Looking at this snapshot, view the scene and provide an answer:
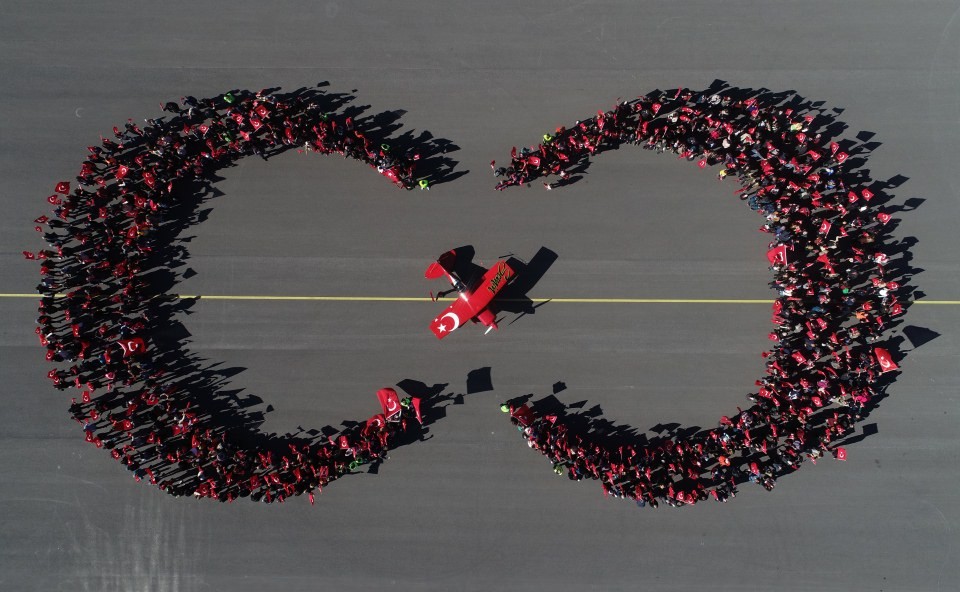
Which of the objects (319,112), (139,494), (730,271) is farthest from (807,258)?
(139,494)

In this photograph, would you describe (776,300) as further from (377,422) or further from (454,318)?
(377,422)

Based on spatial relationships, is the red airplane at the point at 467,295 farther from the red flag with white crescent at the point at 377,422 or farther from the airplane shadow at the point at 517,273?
the red flag with white crescent at the point at 377,422

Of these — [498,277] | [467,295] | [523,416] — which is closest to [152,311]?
[467,295]

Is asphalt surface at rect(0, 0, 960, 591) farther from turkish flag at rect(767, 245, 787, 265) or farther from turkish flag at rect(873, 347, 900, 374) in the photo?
turkish flag at rect(873, 347, 900, 374)

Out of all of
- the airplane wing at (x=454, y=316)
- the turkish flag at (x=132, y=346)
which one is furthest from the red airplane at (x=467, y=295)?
the turkish flag at (x=132, y=346)

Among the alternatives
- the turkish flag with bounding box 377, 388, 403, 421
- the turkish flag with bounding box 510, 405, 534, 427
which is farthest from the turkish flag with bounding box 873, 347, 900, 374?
the turkish flag with bounding box 377, 388, 403, 421

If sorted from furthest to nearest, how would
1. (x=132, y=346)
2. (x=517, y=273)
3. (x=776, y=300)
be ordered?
(x=517, y=273)
(x=776, y=300)
(x=132, y=346)

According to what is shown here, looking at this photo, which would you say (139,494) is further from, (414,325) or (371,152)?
(371,152)
